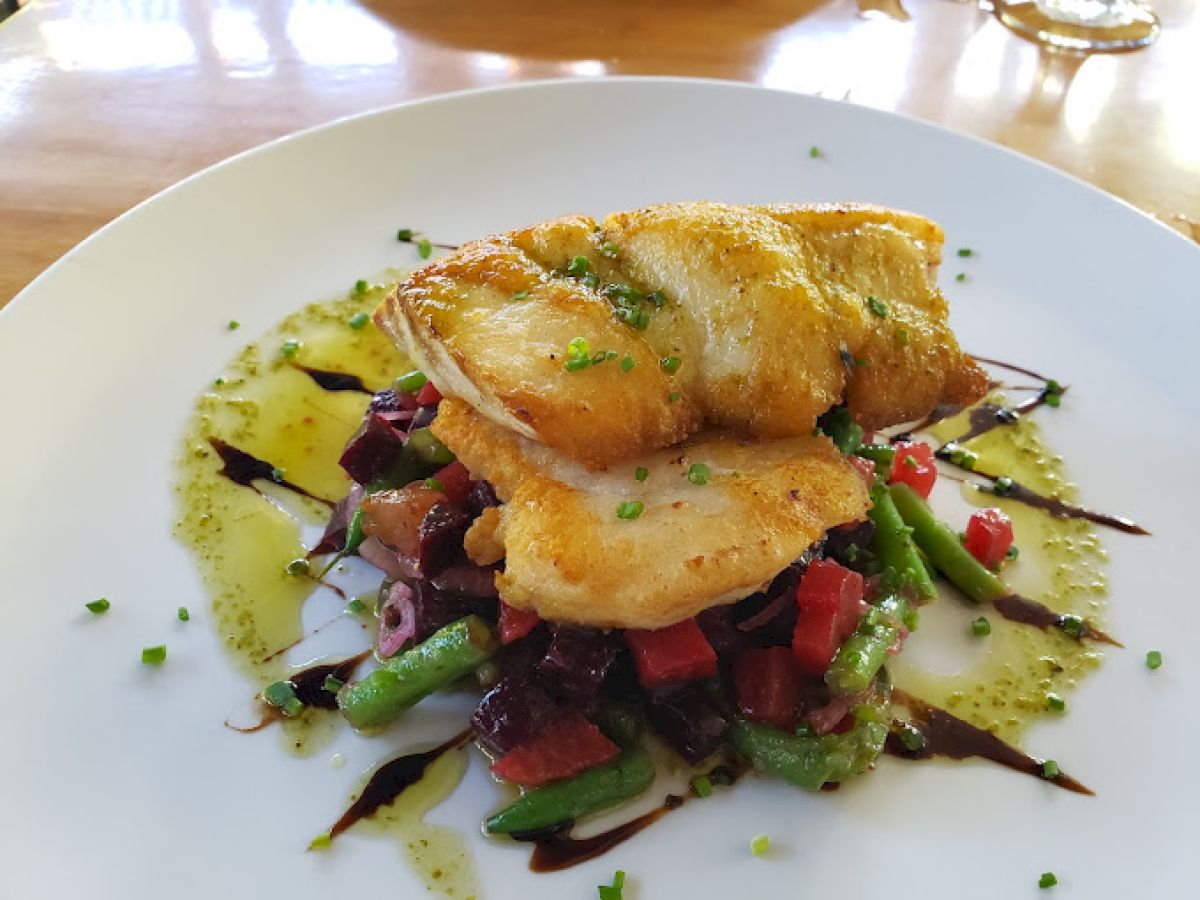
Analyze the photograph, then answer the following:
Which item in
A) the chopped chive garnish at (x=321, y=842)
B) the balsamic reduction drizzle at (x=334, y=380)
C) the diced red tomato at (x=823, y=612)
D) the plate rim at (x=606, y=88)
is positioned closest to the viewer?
the chopped chive garnish at (x=321, y=842)

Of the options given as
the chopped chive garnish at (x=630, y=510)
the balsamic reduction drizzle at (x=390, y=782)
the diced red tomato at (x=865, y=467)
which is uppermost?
the chopped chive garnish at (x=630, y=510)

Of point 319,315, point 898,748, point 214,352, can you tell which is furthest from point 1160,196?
point 214,352

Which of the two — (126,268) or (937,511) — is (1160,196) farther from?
(126,268)

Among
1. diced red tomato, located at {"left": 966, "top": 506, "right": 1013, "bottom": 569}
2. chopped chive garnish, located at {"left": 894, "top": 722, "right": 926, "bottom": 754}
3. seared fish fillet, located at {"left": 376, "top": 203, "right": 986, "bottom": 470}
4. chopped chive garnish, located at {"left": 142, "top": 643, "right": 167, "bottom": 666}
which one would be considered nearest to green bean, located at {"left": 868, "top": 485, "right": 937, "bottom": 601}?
diced red tomato, located at {"left": 966, "top": 506, "right": 1013, "bottom": 569}

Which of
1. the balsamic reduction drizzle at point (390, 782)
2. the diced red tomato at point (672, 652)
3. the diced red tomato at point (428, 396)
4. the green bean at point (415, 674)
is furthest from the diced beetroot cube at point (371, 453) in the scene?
the diced red tomato at point (672, 652)

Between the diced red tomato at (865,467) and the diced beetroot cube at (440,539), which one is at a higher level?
the diced red tomato at (865,467)

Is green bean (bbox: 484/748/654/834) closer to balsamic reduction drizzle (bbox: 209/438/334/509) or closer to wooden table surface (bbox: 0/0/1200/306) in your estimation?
balsamic reduction drizzle (bbox: 209/438/334/509)

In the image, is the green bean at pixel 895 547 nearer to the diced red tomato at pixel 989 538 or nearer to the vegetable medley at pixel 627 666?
the vegetable medley at pixel 627 666
